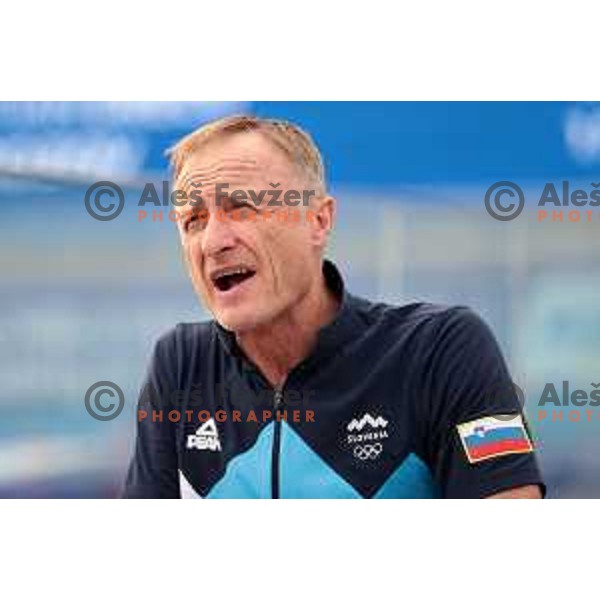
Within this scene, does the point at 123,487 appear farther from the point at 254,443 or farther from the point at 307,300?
the point at 307,300

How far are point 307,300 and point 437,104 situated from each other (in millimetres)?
532

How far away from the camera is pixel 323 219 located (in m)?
2.16

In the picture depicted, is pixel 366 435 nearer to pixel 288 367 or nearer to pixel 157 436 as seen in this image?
pixel 288 367

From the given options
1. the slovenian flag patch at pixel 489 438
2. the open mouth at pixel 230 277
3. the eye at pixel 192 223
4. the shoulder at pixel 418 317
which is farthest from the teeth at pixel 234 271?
the slovenian flag patch at pixel 489 438

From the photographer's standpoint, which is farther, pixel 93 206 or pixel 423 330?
pixel 93 206

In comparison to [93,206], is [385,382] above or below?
below

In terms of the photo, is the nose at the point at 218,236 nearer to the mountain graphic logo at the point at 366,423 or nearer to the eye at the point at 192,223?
the eye at the point at 192,223

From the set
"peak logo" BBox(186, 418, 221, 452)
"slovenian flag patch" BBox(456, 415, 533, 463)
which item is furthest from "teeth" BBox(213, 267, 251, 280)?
"slovenian flag patch" BBox(456, 415, 533, 463)

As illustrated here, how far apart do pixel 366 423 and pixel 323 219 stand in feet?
1.50

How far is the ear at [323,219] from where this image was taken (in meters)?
2.15

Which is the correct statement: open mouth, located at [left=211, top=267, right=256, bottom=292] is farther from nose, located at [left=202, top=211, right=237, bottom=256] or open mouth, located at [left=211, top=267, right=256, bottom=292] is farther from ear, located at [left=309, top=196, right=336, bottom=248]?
ear, located at [left=309, top=196, right=336, bottom=248]

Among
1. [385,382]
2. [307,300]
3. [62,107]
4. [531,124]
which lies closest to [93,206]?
[62,107]

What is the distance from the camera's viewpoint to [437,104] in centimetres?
220

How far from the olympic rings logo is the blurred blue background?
0.33m
